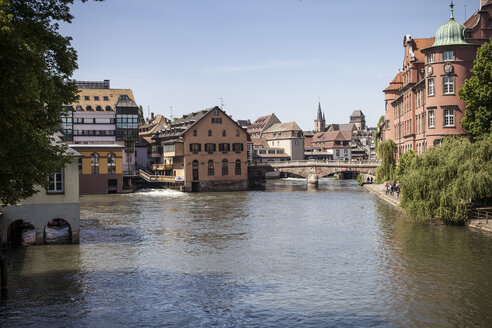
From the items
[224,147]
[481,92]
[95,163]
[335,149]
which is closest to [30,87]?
[481,92]

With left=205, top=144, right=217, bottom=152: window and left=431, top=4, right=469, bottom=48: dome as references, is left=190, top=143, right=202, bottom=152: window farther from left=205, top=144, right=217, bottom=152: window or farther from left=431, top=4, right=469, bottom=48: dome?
left=431, top=4, right=469, bottom=48: dome

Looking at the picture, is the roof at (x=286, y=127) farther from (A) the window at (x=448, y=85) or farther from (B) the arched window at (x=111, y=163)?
(A) the window at (x=448, y=85)

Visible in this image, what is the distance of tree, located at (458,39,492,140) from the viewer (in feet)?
167

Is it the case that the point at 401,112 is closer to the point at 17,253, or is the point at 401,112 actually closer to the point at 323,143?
the point at 17,253

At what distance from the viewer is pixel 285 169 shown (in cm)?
11581

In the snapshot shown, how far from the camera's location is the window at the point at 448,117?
62812mm

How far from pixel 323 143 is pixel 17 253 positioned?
165 m

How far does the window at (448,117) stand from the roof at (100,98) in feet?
203

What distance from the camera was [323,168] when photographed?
111375mm

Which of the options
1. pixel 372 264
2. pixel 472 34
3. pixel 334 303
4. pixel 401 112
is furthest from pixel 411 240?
pixel 401 112

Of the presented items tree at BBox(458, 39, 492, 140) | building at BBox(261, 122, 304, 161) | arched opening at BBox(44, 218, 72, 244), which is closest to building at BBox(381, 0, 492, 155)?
tree at BBox(458, 39, 492, 140)

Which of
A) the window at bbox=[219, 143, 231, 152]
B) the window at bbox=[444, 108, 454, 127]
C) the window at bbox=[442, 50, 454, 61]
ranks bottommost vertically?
the window at bbox=[219, 143, 231, 152]

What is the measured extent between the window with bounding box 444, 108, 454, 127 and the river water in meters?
18.6

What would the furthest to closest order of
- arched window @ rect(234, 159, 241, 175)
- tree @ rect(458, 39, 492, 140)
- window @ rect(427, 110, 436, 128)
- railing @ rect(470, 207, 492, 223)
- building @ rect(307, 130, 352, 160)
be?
building @ rect(307, 130, 352, 160)
arched window @ rect(234, 159, 241, 175)
window @ rect(427, 110, 436, 128)
tree @ rect(458, 39, 492, 140)
railing @ rect(470, 207, 492, 223)
